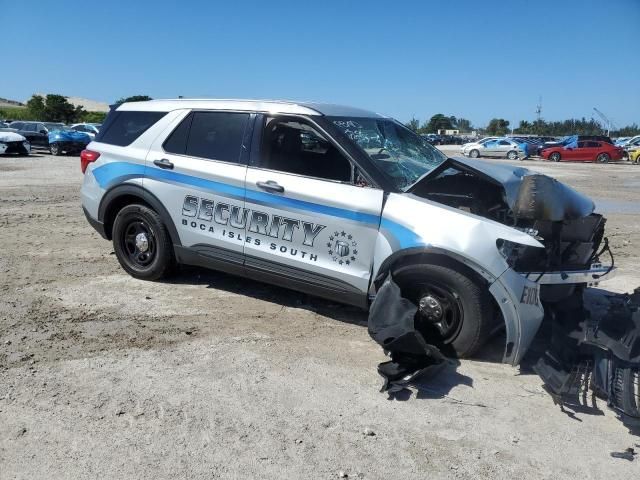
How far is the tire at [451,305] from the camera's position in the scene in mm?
3980

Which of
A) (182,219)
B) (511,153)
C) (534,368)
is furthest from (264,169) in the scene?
(511,153)

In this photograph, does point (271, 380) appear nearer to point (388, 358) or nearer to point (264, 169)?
point (388, 358)

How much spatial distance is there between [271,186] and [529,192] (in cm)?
204

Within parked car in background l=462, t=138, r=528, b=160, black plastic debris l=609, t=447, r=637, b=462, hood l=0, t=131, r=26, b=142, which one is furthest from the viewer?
parked car in background l=462, t=138, r=528, b=160

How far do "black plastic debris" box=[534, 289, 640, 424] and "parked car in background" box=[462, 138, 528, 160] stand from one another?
37.0m

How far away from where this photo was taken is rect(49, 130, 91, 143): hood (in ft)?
87.1

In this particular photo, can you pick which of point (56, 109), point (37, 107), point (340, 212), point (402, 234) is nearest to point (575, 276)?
point (402, 234)

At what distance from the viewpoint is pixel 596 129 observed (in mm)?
80562

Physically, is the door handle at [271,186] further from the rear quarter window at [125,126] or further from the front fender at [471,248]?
the rear quarter window at [125,126]

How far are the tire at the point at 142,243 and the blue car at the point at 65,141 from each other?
23.4 meters

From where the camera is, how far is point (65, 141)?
26.7 m

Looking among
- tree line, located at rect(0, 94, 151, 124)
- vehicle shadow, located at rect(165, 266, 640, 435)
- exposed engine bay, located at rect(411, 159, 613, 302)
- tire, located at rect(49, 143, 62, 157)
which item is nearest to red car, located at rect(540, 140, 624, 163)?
tire, located at rect(49, 143, 62, 157)

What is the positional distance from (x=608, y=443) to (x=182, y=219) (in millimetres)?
3863

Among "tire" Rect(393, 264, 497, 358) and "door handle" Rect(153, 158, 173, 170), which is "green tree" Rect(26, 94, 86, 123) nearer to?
"door handle" Rect(153, 158, 173, 170)
